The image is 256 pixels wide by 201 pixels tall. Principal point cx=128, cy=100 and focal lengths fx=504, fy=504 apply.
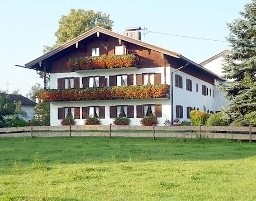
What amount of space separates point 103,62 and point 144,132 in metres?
14.1

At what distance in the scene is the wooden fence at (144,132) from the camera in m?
29.1

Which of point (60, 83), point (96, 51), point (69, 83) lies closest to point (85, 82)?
point (69, 83)

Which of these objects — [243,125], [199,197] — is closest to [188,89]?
[243,125]

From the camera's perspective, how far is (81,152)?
22.5m

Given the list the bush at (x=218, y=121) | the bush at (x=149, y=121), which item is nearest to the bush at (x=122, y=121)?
the bush at (x=149, y=121)

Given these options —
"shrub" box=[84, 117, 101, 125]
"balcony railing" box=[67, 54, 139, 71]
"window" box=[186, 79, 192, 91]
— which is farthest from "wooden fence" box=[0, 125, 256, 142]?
"window" box=[186, 79, 192, 91]

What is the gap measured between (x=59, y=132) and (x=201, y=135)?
948cm

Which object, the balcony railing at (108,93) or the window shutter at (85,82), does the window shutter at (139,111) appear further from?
the window shutter at (85,82)

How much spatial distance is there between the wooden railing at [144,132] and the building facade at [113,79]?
933cm

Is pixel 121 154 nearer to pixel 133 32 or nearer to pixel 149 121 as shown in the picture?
pixel 149 121

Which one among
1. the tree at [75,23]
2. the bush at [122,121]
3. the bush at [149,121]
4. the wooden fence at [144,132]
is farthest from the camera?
the tree at [75,23]

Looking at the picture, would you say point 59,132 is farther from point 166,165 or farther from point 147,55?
point 166,165

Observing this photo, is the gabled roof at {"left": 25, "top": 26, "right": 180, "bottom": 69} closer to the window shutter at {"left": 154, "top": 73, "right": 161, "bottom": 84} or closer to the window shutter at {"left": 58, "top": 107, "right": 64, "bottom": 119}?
the window shutter at {"left": 154, "top": 73, "right": 161, "bottom": 84}

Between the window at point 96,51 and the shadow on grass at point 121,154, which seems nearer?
the shadow on grass at point 121,154
